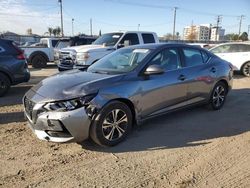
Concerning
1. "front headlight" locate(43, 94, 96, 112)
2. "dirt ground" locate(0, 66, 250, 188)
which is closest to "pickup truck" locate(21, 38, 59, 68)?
"dirt ground" locate(0, 66, 250, 188)

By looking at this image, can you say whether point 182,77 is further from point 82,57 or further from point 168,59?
point 82,57

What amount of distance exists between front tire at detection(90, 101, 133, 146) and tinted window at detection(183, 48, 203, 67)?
200 centimetres

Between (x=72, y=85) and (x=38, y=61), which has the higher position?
(x=72, y=85)

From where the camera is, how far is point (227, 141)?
17.2 ft

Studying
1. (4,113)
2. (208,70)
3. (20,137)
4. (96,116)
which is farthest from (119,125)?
(4,113)

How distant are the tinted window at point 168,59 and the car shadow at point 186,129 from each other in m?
1.14

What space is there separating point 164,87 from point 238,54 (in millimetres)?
9942

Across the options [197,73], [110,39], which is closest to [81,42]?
[110,39]

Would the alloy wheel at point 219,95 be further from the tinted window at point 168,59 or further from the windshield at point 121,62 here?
the windshield at point 121,62

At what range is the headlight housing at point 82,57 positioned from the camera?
1148 cm

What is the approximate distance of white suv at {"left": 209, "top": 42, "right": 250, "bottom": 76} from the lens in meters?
14.0

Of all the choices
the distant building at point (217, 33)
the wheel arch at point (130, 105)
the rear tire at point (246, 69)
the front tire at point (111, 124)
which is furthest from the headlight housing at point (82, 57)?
the distant building at point (217, 33)

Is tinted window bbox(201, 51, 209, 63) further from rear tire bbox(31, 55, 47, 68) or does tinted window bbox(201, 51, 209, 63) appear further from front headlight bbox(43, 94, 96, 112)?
rear tire bbox(31, 55, 47, 68)

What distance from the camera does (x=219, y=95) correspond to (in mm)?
7277
